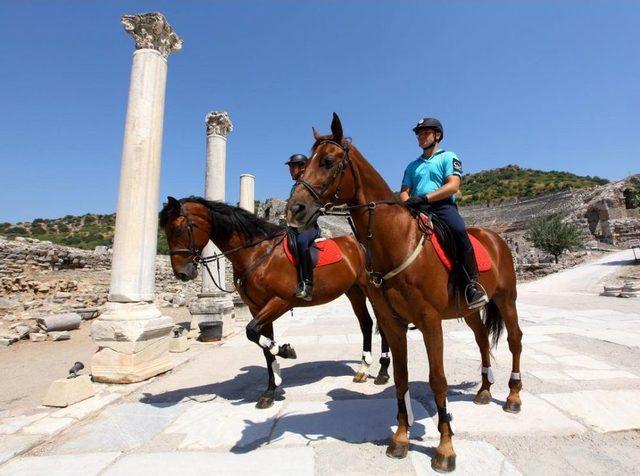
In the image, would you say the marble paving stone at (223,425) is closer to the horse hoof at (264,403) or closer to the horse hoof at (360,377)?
the horse hoof at (264,403)

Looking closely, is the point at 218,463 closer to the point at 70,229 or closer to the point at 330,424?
the point at 330,424

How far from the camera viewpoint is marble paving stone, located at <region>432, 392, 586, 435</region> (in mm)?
3025

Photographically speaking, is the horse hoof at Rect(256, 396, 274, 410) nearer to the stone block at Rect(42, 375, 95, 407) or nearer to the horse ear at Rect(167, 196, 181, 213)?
the stone block at Rect(42, 375, 95, 407)

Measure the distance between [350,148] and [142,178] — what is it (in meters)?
4.46

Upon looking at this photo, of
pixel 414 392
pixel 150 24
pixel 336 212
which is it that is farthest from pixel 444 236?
pixel 150 24

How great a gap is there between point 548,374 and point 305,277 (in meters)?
3.48

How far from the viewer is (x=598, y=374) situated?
14.6 feet

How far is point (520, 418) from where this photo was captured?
3293 millimetres

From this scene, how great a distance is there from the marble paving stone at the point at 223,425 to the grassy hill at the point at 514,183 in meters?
85.6

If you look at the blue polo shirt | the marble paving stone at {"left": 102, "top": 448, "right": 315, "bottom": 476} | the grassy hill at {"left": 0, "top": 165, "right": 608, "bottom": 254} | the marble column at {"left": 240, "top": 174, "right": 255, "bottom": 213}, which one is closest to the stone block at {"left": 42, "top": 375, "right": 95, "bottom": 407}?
the marble paving stone at {"left": 102, "top": 448, "right": 315, "bottom": 476}

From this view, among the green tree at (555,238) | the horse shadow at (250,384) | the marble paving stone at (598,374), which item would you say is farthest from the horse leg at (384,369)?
the green tree at (555,238)

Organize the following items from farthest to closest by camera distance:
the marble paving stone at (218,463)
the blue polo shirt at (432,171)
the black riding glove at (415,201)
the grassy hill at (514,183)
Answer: the grassy hill at (514,183), the blue polo shirt at (432,171), the black riding glove at (415,201), the marble paving stone at (218,463)

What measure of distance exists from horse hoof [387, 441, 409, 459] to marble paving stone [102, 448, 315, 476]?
61 cm

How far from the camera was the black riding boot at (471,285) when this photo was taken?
2.87 meters
